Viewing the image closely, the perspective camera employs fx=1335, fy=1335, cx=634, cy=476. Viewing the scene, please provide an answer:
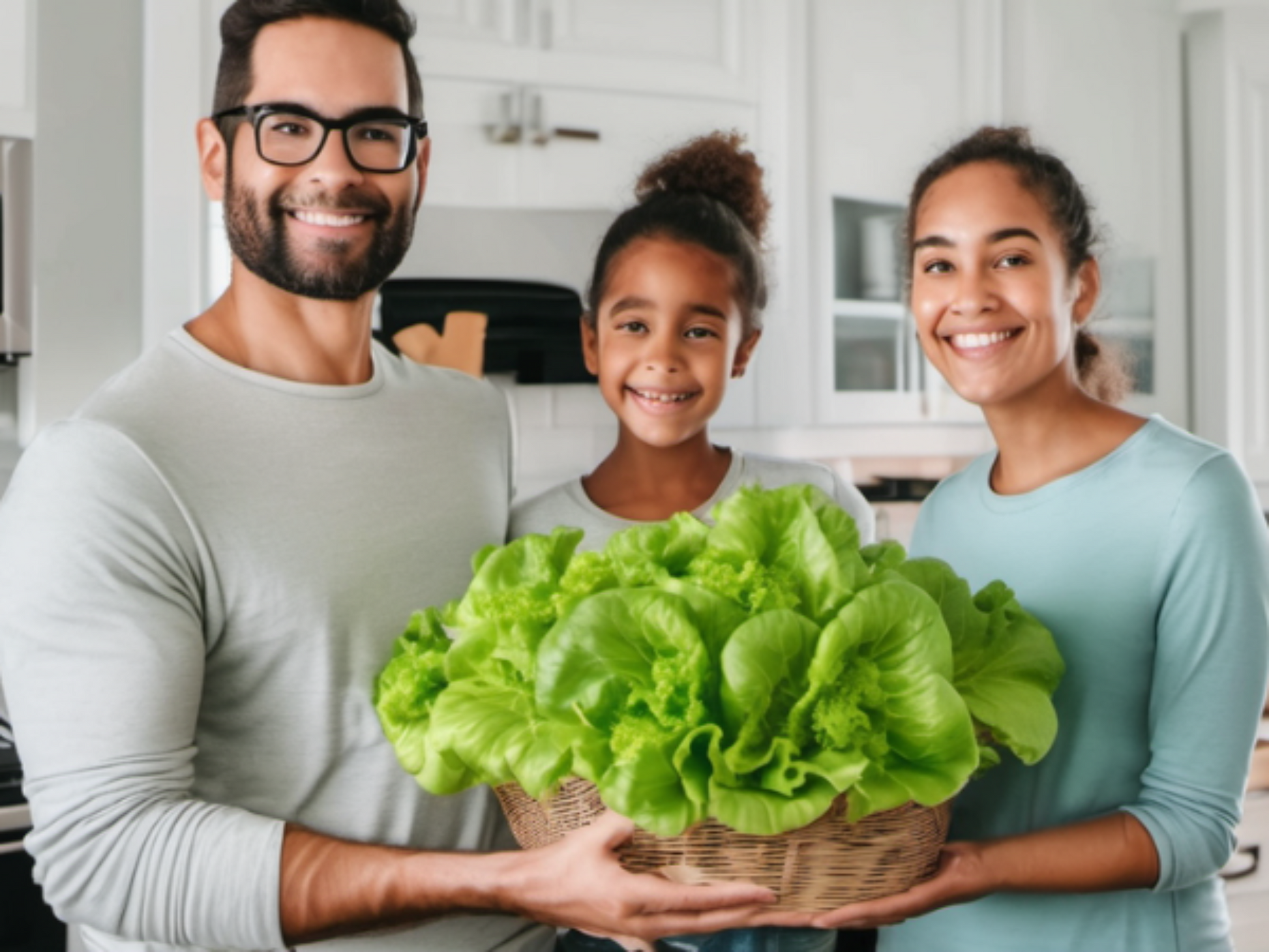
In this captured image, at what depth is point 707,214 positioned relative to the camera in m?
1.62

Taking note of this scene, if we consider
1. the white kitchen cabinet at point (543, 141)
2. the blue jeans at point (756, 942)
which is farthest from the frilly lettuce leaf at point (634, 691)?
the white kitchen cabinet at point (543, 141)

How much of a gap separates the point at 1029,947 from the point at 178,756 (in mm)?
768

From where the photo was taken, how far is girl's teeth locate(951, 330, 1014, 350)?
128cm

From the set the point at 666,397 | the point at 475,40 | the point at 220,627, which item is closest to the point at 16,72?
the point at 475,40

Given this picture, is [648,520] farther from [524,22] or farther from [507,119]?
[524,22]

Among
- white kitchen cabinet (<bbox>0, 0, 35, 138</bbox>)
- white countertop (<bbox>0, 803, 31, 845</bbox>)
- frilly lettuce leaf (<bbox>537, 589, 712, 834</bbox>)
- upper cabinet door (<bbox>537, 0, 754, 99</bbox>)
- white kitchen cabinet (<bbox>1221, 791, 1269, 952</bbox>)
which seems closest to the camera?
frilly lettuce leaf (<bbox>537, 589, 712, 834</bbox>)

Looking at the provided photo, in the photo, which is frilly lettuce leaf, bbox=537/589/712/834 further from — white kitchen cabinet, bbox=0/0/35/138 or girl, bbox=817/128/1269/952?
white kitchen cabinet, bbox=0/0/35/138

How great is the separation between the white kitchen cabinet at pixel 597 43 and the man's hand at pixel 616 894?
1.75m

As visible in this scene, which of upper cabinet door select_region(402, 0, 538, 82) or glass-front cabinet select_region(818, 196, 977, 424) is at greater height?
upper cabinet door select_region(402, 0, 538, 82)

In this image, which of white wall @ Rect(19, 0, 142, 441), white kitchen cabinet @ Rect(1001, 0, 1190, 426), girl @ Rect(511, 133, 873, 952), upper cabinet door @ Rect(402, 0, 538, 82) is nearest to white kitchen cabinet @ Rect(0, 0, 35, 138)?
white wall @ Rect(19, 0, 142, 441)

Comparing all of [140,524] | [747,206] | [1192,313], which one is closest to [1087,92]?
[1192,313]

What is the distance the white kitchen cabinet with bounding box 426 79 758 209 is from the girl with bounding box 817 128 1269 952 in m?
1.24

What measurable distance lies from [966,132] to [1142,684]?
6.45 feet

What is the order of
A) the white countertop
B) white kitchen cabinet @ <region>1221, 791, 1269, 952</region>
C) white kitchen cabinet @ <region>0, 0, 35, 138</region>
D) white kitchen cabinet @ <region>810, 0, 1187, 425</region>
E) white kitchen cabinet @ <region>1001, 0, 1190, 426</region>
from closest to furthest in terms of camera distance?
1. the white countertop
2. white kitchen cabinet @ <region>0, 0, 35, 138</region>
3. white kitchen cabinet @ <region>1221, 791, 1269, 952</region>
4. white kitchen cabinet @ <region>810, 0, 1187, 425</region>
5. white kitchen cabinet @ <region>1001, 0, 1190, 426</region>
